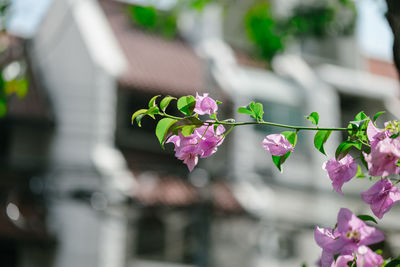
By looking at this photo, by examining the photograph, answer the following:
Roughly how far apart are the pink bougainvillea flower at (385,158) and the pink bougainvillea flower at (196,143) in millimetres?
474

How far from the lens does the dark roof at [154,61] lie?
16406 mm

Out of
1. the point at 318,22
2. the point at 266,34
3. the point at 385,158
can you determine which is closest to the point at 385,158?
the point at 385,158

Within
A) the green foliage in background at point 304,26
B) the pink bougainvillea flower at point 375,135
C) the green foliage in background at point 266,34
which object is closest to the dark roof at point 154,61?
the green foliage in background at point 266,34

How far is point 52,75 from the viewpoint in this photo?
18.8m

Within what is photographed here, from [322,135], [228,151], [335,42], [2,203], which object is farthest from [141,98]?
[322,135]

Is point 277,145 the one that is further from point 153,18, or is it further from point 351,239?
point 153,18

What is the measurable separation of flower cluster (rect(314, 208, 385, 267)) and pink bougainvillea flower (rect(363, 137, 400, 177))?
135mm

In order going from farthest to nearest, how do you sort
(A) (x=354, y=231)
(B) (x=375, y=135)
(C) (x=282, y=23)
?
(C) (x=282, y=23), (B) (x=375, y=135), (A) (x=354, y=231)

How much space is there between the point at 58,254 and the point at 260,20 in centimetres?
916

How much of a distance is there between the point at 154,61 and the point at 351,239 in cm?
1641

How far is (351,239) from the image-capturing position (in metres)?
1.59

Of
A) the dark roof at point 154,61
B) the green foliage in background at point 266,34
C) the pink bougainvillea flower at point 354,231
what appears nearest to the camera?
the pink bougainvillea flower at point 354,231

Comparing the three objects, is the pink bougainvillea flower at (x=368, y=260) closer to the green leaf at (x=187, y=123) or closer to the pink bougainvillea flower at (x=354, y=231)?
the pink bougainvillea flower at (x=354, y=231)

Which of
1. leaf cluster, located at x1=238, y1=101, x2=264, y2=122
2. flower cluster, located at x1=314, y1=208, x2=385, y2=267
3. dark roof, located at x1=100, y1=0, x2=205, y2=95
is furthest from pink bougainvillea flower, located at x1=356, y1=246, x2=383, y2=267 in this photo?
dark roof, located at x1=100, y1=0, x2=205, y2=95
